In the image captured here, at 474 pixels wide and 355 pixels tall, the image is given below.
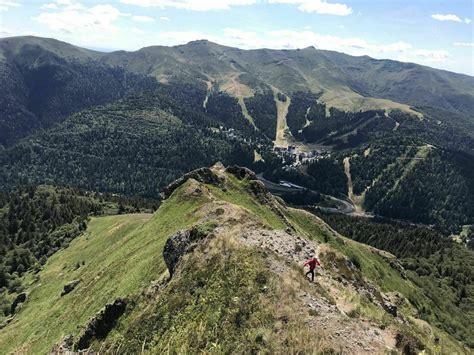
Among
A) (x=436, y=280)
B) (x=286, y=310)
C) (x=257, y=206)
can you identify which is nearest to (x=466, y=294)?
(x=436, y=280)

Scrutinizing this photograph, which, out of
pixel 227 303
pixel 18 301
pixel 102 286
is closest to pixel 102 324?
pixel 227 303

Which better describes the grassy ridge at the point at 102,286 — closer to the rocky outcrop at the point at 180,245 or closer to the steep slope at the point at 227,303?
the steep slope at the point at 227,303

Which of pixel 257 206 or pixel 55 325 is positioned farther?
pixel 257 206

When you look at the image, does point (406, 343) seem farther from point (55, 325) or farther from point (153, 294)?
point (55, 325)

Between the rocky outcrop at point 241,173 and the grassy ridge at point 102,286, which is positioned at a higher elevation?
the rocky outcrop at point 241,173

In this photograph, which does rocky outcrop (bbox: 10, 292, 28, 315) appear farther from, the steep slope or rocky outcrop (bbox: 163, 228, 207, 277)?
rocky outcrop (bbox: 163, 228, 207, 277)

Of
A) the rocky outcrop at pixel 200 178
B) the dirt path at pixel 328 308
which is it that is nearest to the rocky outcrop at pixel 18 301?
the rocky outcrop at pixel 200 178

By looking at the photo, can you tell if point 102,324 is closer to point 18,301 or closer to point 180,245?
point 180,245
